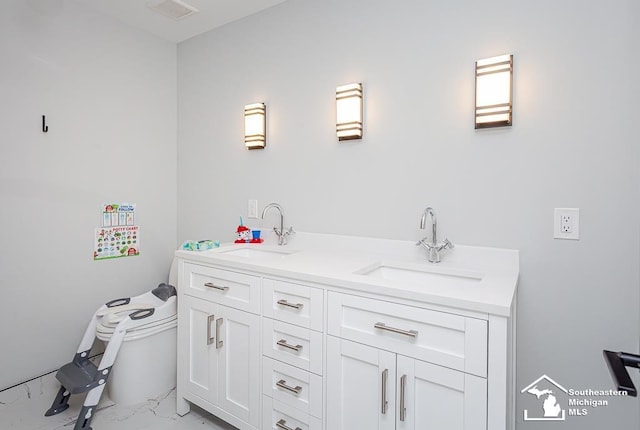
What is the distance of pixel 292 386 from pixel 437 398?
625 mm

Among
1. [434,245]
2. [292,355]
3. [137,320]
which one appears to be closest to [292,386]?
[292,355]

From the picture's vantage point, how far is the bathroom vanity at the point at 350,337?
112 centimetres

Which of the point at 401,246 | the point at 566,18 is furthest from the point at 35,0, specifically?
the point at 566,18

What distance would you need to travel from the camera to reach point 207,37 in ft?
8.97

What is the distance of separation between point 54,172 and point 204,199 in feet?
3.14

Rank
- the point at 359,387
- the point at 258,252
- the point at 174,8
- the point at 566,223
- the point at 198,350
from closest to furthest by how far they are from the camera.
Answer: the point at 359,387 → the point at 566,223 → the point at 198,350 → the point at 258,252 → the point at 174,8

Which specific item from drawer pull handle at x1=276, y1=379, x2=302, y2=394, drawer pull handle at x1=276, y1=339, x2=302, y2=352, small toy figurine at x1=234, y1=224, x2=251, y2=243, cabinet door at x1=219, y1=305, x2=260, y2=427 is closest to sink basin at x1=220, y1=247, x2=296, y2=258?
small toy figurine at x1=234, y1=224, x2=251, y2=243

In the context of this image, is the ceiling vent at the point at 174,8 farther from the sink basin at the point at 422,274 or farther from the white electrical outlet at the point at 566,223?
the white electrical outlet at the point at 566,223

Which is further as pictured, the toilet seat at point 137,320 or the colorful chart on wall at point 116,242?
the colorful chart on wall at point 116,242

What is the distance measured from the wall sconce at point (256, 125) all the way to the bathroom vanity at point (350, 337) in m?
0.75

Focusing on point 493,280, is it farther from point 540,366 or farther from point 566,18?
point 566,18

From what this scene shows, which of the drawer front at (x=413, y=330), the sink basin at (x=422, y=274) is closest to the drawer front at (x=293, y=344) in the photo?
the drawer front at (x=413, y=330)

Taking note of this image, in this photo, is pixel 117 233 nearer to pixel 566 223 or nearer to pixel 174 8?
pixel 174 8

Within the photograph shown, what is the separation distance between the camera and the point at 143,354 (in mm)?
2080
